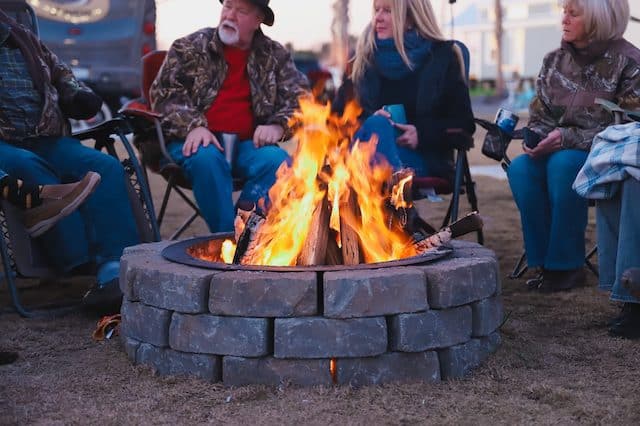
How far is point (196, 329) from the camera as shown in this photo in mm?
2648

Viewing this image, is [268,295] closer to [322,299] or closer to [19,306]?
[322,299]

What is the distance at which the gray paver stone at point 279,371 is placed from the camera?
8.46ft

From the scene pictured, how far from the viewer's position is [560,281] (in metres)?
3.94

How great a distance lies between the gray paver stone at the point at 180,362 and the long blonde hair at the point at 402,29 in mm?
2241

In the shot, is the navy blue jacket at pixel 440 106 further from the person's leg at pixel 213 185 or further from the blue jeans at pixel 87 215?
the blue jeans at pixel 87 215

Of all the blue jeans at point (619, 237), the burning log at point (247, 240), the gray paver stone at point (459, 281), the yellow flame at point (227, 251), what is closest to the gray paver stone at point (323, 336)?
the gray paver stone at point (459, 281)

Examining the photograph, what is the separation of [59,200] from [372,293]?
151 centimetres

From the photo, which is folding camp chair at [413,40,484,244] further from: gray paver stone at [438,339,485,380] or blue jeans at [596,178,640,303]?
gray paver stone at [438,339,485,380]

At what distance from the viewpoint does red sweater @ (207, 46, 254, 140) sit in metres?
4.30

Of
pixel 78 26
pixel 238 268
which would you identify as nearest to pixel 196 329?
pixel 238 268

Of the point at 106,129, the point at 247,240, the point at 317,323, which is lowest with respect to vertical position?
the point at 317,323

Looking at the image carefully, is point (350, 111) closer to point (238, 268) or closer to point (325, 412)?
point (238, 268)

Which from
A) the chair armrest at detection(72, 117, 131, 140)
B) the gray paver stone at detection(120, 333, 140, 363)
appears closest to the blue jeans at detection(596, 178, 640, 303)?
the gray paver stone at detection(120, 333, 140, 363)

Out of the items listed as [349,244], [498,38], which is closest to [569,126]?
[349,244]
